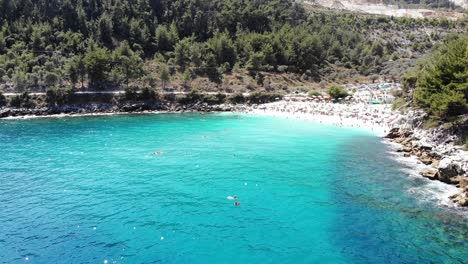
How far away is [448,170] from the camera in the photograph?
39031 mm

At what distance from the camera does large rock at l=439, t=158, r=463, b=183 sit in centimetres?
3867

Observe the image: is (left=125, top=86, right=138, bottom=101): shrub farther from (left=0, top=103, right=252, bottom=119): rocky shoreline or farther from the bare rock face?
the bare rock face

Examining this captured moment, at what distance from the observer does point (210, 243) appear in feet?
88.7

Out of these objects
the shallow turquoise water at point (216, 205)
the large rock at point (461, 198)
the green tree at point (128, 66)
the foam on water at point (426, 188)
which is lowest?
the shallow turquoise water at point (216, 205)

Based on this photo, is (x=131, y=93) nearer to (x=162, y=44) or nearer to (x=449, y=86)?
(x=162, y=44)

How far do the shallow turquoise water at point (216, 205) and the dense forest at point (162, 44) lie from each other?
4632 centimetres

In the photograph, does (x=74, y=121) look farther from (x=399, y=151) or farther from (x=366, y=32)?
(x=366, y=32)

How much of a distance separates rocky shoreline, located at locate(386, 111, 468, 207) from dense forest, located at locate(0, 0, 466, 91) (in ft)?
209

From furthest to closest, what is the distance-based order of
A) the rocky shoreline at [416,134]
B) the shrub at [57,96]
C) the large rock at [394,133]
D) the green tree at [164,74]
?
the green tree at [164,74] < the shrub at [57,96] < the large rock at [394,133] < the rocky shoreline at [416,134]

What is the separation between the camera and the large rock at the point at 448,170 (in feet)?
127

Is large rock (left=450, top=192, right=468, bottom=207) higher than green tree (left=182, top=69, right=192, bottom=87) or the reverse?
the reverse

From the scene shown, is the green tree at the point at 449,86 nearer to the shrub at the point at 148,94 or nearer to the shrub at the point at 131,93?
the shrub at the point at 148,94

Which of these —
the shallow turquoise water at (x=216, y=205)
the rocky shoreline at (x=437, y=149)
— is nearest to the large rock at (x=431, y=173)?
the rocky shoreline at (x=437, y=149)

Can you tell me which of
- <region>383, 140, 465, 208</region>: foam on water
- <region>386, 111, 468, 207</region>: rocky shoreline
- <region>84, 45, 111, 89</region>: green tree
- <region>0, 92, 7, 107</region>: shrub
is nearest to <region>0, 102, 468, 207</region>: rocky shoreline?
<region>386, 111, 468, 207</region>: rocky shoreline
